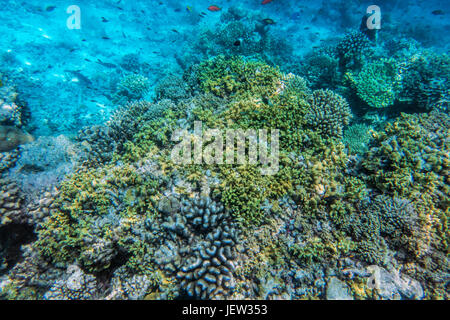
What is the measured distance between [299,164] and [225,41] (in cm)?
1261

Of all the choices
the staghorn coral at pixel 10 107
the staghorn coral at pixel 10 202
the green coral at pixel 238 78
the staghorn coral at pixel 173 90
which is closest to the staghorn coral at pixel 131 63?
the staghorn coral at pixel 10 107

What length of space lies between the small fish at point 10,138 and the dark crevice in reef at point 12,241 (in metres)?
3.93

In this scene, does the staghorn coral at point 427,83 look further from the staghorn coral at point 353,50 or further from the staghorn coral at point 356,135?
the staghorn coral at point 356,135

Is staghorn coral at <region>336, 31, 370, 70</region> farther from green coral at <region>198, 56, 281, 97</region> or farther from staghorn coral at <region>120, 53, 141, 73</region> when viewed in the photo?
staghorn coral at <region>120, 53, 141, 73</region>

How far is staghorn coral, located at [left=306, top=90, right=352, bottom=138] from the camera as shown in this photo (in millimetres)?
4961

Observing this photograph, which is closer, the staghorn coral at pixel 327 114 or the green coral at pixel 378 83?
the staghorn coral at pixel 327 114

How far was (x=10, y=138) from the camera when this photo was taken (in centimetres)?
718

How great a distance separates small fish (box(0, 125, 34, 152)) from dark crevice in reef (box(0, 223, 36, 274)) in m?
3.93

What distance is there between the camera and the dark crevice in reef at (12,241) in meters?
4.53

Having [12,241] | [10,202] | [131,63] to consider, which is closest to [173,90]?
[10,202]

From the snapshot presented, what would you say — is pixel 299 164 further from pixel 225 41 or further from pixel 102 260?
pixel 225 41

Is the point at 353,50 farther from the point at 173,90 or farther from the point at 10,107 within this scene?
the point at 10,107

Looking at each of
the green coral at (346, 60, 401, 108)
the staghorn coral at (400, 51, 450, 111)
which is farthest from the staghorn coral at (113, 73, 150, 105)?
the staghorn coral at (400, 51, 450, 111)

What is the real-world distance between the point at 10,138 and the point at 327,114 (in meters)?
10.6
